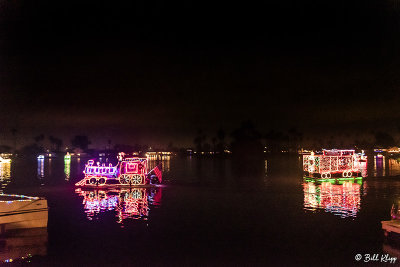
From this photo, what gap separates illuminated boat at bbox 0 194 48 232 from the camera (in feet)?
65.8

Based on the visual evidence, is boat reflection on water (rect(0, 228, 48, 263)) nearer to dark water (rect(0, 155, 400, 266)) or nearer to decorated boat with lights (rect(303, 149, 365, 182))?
dark water (rect(0, 155, 400, 266))

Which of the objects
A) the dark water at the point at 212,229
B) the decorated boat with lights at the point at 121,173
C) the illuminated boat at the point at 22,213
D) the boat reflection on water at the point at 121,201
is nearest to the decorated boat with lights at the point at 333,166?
the dark water at the point at 212,229

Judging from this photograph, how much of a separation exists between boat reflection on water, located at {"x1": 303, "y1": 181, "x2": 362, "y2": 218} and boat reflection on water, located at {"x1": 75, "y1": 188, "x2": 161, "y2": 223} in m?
12.2

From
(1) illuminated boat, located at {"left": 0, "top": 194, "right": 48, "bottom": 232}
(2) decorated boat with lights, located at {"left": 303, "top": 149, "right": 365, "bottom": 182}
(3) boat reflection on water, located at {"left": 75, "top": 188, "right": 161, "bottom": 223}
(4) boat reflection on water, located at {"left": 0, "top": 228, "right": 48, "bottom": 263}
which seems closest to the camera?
(4) boat reflection on water, located at {"left": 0, "top": 228, "right": 48, "bottom": 263}

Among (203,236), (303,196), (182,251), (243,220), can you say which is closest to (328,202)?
(303,196)

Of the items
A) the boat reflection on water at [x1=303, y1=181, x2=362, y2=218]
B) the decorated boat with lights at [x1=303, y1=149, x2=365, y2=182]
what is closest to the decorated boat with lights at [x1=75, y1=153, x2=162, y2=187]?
the boat reflection on water at [x1=303, y1=181, x2=362, y2=218]

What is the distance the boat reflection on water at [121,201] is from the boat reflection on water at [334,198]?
39.9 feet

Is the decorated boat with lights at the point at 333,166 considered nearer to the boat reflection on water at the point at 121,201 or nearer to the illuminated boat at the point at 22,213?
the boat reflection on water at the point at 121,201

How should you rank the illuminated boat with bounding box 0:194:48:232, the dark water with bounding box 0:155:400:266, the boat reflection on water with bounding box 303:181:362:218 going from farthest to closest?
the boat reflection on water with bounding box 303:181:362:218 → the illuminated boat with bounding box 0:194:48:232 → the dark water with bounding box 0:155:400:266

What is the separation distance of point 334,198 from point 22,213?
23.9 meters

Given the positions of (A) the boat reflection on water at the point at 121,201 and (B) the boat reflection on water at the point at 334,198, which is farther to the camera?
(B) the boat reflection on water at the point at 334,198

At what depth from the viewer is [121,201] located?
104 ft

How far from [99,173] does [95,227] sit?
20674 millimetres

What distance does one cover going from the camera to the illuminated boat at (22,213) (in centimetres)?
2005
